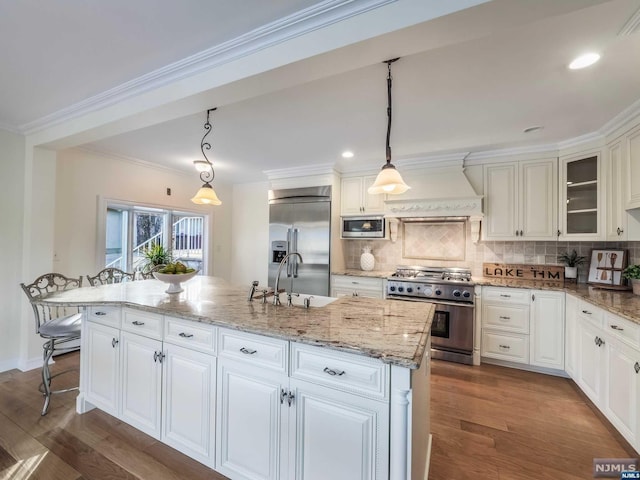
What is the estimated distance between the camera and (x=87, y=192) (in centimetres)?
350

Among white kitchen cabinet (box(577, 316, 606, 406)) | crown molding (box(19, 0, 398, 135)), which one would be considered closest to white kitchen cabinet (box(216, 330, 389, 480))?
crown molding (box(19, 0, 398, 135))

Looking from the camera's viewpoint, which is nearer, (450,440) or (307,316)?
(307,316)

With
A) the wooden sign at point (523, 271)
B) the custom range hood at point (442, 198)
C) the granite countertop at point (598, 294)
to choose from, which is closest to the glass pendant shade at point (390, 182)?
the granite countertop at point (598, 294)

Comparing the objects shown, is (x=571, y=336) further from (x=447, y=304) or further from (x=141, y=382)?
(x=141, y=382)

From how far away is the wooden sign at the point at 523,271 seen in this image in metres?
3.30

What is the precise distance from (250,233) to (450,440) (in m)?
4.42

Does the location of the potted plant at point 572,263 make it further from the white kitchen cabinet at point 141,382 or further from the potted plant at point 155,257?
the potted plant at point 155,257

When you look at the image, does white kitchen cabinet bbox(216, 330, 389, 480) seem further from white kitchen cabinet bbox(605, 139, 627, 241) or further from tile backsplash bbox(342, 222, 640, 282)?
tile backsplash bbox(342, 222, 640, 282)

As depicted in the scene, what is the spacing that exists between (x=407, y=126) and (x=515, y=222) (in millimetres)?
1827

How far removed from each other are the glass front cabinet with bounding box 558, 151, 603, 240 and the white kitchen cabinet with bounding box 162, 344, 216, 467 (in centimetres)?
373

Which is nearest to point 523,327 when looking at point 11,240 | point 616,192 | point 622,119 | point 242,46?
point 616,192

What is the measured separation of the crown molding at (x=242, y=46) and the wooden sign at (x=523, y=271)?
3364 millimetres

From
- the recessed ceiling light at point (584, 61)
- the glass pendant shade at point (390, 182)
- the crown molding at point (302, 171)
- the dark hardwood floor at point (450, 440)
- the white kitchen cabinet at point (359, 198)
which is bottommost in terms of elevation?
the dark hardwood floor at point (450, 440)

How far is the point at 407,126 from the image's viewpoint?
273cm
